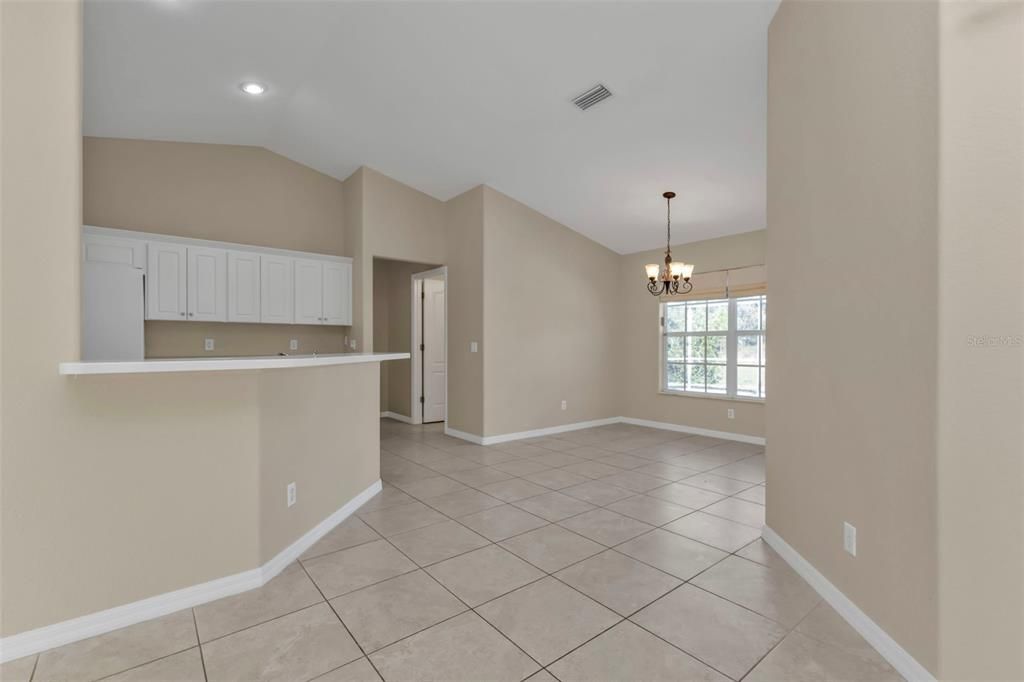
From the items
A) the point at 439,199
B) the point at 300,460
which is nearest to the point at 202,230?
Result: the point at 439,199

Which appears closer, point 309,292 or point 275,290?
point 275,290

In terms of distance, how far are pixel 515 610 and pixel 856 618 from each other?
1398 millimetres

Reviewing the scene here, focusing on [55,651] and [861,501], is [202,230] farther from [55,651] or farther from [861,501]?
[861,501]

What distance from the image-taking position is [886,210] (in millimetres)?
1806

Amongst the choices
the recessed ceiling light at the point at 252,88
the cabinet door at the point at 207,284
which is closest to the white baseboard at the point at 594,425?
the cabinet door at the point at 207,284

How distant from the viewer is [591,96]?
372 centimetres

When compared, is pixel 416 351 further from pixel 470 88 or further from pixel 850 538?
pixel 850 538

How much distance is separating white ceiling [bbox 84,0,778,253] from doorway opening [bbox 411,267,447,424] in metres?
1.88

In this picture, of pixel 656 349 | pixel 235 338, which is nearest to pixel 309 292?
pixel 235 338

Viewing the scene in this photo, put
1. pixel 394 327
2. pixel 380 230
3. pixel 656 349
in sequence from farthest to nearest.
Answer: pixel 394 327 → pixel 656 349 → pixel 380 230

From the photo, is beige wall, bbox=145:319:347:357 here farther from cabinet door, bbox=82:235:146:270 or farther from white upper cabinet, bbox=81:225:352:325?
cabinet door, bbox=82:235:146:270

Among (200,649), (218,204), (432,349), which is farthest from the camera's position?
(432,349)

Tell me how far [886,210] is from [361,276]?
15.9ft

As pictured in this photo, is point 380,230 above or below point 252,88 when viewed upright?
below
